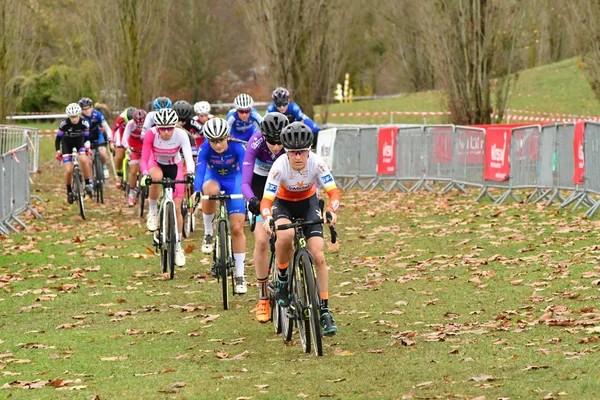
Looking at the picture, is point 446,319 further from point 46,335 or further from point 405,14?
point 405,14

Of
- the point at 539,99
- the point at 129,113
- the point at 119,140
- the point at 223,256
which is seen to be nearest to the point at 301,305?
the point at 223,256

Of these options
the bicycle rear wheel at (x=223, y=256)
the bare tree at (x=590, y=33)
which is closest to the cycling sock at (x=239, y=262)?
the bicycle rear wheel at (x=223, y=256)

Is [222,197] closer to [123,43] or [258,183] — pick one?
[258,183]

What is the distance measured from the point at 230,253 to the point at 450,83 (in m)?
19.5

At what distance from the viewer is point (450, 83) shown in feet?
102

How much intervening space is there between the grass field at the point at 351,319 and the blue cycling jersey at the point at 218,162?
1.48m

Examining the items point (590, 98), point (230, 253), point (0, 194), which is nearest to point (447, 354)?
point (230, 253)

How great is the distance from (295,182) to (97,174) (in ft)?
50.7

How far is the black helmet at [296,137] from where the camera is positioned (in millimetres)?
9539

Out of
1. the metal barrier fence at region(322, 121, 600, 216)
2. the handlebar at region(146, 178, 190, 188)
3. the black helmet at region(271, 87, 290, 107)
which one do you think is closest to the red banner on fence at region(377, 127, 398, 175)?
the metal barrier fence at region(322, 121, 600, 216)

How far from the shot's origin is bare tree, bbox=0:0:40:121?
108ft

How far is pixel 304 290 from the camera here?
30.7 feet

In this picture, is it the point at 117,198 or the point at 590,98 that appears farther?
the point at 590,98

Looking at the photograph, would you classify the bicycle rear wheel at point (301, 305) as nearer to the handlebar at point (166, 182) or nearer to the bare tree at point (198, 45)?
the handlebar at point (166, 182)
